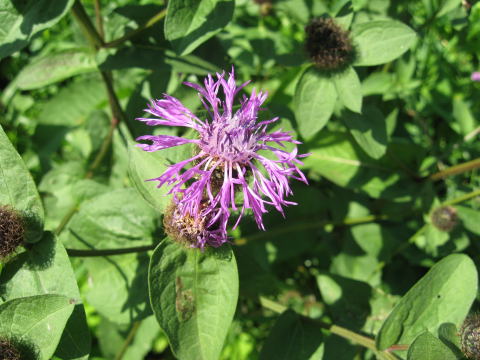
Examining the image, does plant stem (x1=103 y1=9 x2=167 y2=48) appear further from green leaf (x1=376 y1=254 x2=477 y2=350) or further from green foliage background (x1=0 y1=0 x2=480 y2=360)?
green leaf (x1=376 y1=254 x2=477 y2=350)

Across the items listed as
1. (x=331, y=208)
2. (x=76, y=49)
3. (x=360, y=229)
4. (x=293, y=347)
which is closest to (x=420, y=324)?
(x=293, y=347)

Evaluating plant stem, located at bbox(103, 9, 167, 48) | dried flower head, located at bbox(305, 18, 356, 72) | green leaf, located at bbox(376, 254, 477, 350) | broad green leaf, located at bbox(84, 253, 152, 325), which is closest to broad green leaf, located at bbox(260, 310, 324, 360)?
green leaf, located at bbox(376, 254, 477, 350)

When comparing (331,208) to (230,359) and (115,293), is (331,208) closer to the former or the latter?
(230,359)

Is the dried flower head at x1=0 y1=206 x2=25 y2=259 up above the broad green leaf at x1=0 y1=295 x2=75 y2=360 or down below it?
above

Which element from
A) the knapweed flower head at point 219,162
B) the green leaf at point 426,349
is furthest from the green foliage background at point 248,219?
the knapweed flower head at point 219,162

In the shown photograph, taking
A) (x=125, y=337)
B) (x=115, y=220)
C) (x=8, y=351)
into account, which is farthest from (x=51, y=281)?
(x=125, y=337)

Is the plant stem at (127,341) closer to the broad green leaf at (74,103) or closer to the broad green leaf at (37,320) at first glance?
the broad green leaf at (37,320)
